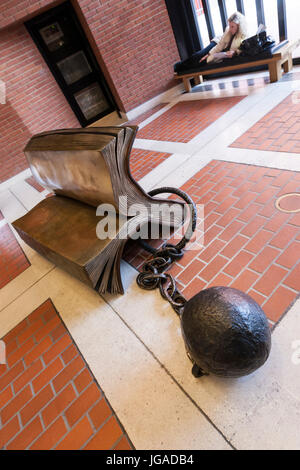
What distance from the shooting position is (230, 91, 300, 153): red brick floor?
126 inches

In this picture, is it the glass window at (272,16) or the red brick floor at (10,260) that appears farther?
the glass window at (272,16)

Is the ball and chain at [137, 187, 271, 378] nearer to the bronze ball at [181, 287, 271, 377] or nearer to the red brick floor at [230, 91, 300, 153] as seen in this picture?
the bronze ball at [181, 287, 271, 377]

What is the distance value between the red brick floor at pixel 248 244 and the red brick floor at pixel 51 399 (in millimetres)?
946

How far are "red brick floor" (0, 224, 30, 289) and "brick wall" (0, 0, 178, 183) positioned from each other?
309 cm

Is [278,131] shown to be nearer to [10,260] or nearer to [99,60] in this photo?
[10,260]

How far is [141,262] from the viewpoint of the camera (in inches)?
103

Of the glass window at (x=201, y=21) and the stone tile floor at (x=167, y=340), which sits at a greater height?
the glass window at (x=201, y=21)

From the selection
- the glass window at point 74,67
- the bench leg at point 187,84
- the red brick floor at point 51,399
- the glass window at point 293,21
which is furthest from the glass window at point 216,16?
the red brick floor at point 51,399

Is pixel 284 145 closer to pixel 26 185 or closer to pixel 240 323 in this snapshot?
pixel 240 323

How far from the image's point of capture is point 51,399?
6.01 ft

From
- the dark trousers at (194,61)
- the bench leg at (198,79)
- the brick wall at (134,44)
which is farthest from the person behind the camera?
the bench leg at (198,79)

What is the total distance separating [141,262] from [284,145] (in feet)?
7.24

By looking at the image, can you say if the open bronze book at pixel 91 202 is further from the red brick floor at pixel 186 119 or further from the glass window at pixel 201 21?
the glass window at pixel 201 21

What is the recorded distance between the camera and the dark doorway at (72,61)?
5961 mm
